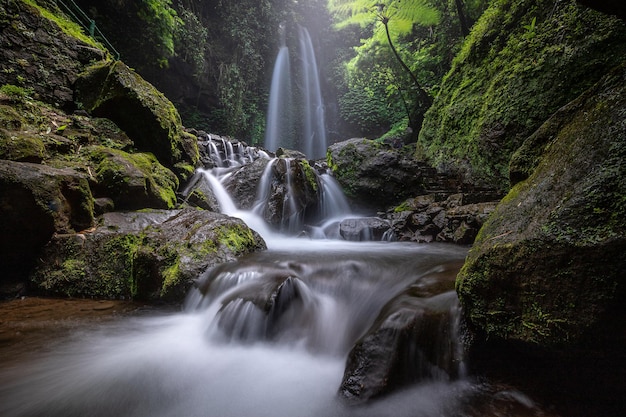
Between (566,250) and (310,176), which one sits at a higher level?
(310,176)

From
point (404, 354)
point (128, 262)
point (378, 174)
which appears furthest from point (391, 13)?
point (404, 354)

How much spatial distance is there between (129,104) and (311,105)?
57.7 feet

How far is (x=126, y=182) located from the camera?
4.57 meters

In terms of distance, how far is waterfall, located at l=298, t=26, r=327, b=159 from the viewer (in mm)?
20859

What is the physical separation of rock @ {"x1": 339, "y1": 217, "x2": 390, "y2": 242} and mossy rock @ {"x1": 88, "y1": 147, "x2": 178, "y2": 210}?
3805 mm

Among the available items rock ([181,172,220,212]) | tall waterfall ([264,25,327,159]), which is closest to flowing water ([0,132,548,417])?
rock ([181,172,220,212])

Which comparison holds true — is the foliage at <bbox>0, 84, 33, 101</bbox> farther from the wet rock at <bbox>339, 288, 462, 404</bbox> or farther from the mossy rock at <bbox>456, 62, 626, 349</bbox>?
the mossy rock at <bbox>456, 62, 626, 349</bbox>

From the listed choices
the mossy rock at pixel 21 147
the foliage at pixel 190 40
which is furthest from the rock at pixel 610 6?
the foliage at pixel 190 40

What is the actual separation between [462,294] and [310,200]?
227 inches

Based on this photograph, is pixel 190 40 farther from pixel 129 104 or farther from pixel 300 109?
pixel 129 104

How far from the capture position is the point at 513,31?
5.88 metres

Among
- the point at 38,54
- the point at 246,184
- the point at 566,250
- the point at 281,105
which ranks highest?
the point at 281,105

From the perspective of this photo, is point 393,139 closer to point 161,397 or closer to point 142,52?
point 142,52

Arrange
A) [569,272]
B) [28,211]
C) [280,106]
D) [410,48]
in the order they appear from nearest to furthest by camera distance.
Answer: [569,272], [28,211], [410,48], [280,106]
